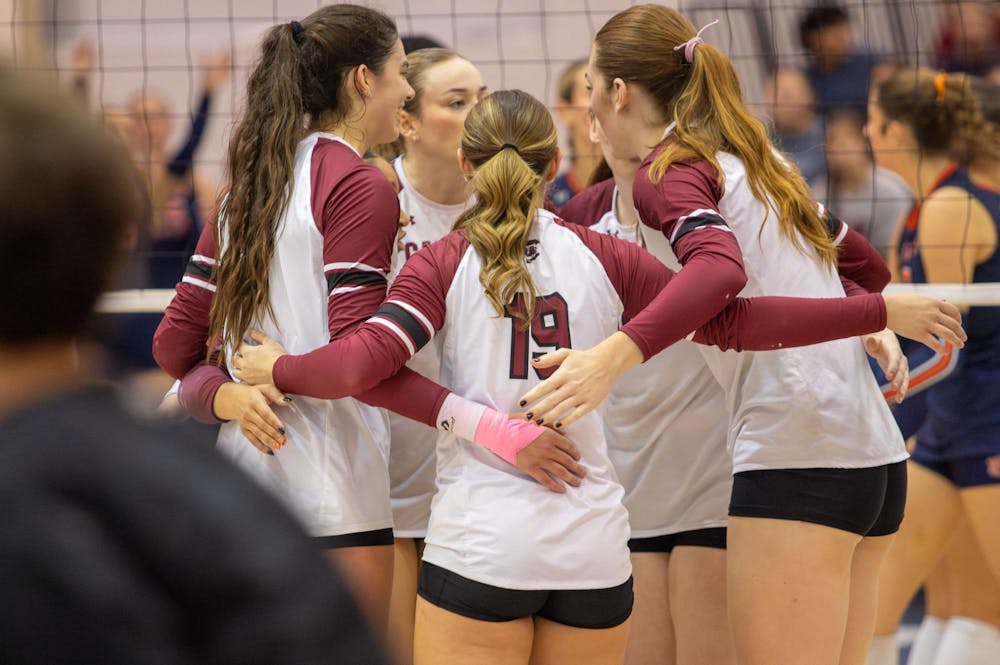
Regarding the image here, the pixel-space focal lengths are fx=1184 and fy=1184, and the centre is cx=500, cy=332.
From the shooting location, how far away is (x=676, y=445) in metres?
2.82

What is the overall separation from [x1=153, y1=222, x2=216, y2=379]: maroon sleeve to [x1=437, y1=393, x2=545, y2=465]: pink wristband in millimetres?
642

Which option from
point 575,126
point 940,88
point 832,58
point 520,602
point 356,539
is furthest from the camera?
point 832,58

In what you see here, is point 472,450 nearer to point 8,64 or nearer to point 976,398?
point 8,64

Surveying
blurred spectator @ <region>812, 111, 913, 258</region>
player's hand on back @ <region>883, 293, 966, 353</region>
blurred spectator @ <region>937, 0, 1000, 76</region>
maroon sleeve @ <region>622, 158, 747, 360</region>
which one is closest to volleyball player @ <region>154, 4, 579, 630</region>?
maroon sleeve @ <region>622, 158, 747, 360</region>

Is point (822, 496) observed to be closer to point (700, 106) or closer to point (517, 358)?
point (517, 358)

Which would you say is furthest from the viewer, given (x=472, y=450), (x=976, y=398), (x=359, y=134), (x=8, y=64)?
(x=976, y=398)

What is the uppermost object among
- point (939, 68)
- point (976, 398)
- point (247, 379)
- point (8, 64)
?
point (939, 68)

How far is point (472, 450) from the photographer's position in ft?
7.13

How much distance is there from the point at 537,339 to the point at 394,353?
0.26m

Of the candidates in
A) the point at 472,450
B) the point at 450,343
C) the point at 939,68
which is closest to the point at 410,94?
the point at 450,343

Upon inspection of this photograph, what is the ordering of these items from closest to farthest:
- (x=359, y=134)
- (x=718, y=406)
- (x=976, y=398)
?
(x=359, y=134) → (x=718, y=406) → (x=976, y=398)

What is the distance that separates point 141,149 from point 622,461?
335 centimetres

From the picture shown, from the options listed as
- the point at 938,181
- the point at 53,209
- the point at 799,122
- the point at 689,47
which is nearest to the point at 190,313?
the point at 689,47

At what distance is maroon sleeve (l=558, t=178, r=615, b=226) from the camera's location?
9.79ft
